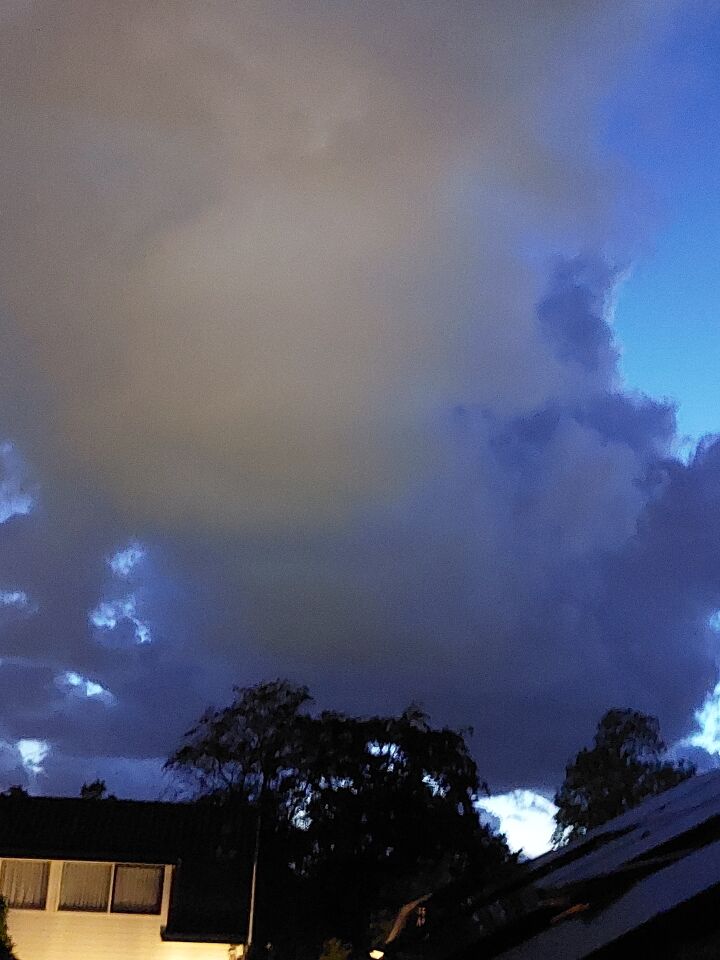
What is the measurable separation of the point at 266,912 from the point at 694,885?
2668 cm

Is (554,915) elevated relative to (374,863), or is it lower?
lower

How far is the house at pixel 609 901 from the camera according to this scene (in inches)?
89.0

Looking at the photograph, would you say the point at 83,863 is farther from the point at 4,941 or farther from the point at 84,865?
the point at 4,941

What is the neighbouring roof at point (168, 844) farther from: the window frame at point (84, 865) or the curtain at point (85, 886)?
the curtain at point (85, 886)

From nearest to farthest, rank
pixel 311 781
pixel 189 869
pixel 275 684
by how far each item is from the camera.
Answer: pixel 189 869
pixel 311 781
pixel 275 684

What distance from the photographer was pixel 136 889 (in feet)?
70.1

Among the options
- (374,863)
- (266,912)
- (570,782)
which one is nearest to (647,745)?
(570,782)

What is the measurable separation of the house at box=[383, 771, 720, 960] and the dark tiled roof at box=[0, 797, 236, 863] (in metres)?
18.2

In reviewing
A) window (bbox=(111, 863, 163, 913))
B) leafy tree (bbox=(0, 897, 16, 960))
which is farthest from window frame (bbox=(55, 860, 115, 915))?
leafy tree (bbox=(0, 897, 16, 960))

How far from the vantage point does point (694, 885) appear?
7.93 feet

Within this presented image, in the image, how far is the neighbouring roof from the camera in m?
21.4

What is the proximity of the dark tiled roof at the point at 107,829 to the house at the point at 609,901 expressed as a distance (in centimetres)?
1816

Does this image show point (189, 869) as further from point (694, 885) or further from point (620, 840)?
point (694, 885)

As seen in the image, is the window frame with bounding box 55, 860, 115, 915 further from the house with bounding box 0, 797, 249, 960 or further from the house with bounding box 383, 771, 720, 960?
the house with bounding box 383, 771, 720, 960
